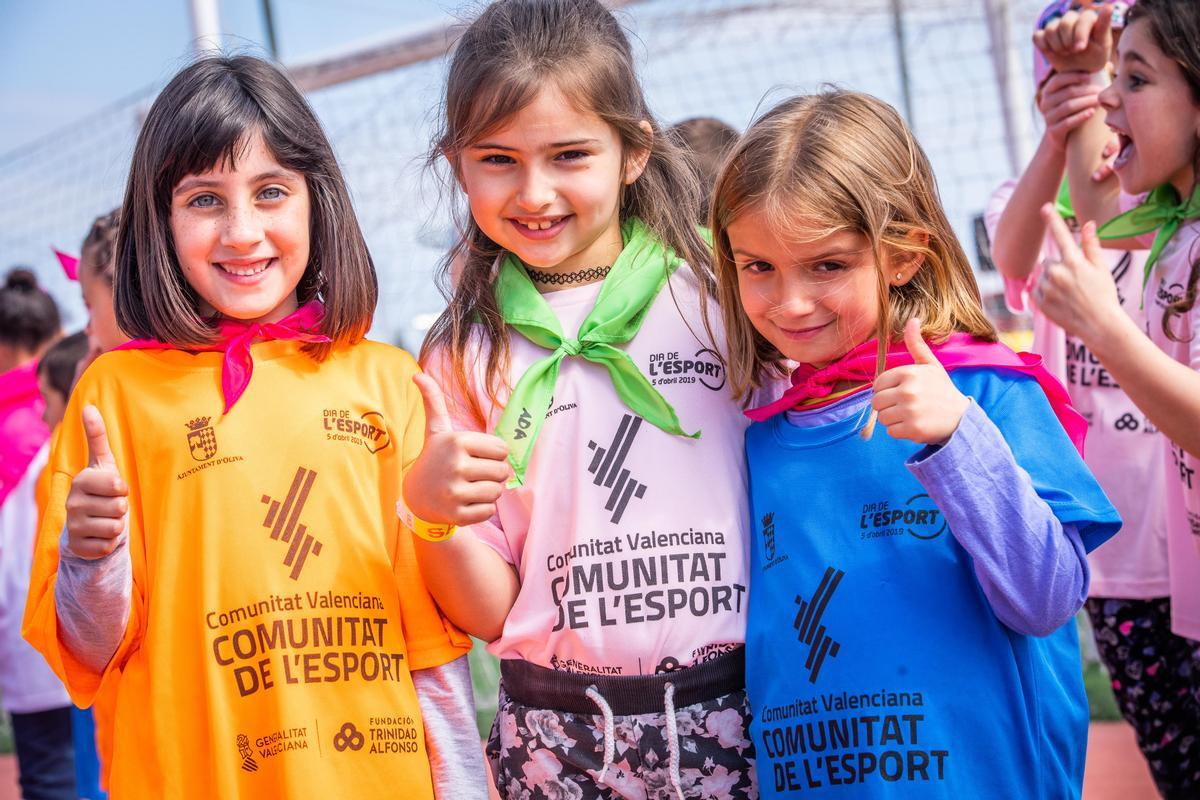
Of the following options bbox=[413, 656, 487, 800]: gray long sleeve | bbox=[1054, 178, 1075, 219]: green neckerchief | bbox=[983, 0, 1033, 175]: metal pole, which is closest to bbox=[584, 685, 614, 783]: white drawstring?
bbox=[413, 656, 487, 800]: gray long sleeve

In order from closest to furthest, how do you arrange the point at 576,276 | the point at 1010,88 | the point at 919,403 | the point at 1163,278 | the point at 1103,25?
1. the point at 919,403
2. the point at 576,276
3. the point at 1163,278
4. the point at 1103,25
5. the point at 1010,88

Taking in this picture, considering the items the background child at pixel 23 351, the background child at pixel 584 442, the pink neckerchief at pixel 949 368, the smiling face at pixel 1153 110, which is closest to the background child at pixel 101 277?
the background child at pixel 584 442

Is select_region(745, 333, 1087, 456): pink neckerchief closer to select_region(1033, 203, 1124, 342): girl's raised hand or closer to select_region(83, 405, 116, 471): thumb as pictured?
select_region(1033, 203, 1124, 342): girl's raised hand

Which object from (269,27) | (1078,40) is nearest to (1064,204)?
(1078,40)

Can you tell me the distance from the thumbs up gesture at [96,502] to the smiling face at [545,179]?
71 cm

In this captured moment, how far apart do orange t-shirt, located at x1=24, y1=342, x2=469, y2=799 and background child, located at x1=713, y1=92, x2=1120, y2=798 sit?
1.94 feet

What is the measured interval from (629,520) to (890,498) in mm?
417

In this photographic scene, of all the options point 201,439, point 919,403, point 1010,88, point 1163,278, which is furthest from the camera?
point 1010,88

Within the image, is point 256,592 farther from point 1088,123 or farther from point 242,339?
point 1088,123

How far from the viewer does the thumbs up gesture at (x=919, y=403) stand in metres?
1.62

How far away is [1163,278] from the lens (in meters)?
2.28

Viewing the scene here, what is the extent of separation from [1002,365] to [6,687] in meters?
3.68

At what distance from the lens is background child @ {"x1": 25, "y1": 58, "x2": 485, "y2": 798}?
1862mm

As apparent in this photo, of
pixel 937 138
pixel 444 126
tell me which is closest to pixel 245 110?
pixel 444 126
